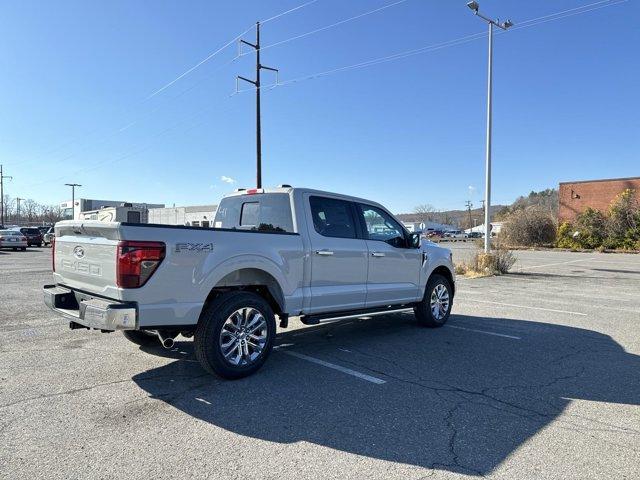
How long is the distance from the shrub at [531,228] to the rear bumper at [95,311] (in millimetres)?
40313

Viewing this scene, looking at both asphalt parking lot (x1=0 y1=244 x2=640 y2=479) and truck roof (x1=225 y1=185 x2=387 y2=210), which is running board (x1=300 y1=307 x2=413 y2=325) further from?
truck roof (x1=225 y1=185 x2=387 y2=210)

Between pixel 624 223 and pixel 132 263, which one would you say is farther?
pixel 624 223

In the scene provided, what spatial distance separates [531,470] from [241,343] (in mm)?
2898

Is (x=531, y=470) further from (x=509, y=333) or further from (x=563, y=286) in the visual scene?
(x=563, y=286)

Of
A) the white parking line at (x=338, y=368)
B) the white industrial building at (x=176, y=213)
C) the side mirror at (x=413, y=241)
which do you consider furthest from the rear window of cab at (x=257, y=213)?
the white industrial building at (x=176, y=213)

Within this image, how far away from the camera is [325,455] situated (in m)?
3.39

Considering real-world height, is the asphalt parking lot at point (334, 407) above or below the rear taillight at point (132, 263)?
below

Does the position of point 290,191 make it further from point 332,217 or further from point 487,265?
point 487,265

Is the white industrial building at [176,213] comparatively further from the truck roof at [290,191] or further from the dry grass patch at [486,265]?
the truck roof at [290,191]

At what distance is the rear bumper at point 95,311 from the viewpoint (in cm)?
427

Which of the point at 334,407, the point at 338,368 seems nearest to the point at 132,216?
the point at 338,368

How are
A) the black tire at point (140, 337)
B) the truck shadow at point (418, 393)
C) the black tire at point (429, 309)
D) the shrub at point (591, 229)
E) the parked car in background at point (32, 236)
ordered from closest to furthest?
the truck shadow at point (418, 393)
the black tire at point (140, 337)
the black tire at point (429, 309)
the shrub at point (591, 229)
the parked car in background at point (32, 236)

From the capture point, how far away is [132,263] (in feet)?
14.1

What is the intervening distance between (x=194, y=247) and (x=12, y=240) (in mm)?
34344
